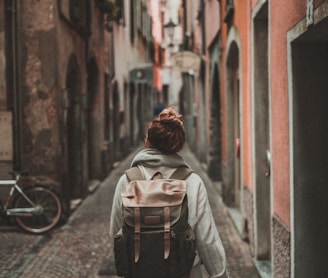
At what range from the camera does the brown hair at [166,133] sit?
2979 mm

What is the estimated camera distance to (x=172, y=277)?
2.86 meters

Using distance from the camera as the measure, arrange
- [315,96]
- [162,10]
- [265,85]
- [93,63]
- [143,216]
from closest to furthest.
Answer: [143,216] < [315,96] < [265,85] < [93,63] < [162,10]

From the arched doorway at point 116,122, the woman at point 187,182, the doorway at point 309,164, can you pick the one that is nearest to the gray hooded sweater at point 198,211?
the woman at point 187,182

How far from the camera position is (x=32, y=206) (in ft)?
28.6

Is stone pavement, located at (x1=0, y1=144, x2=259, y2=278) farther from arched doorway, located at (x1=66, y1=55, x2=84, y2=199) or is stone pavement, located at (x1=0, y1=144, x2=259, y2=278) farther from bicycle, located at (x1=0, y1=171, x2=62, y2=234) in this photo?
arched doorway, located at (x1=66, y1=55, x2=84, y2=199)

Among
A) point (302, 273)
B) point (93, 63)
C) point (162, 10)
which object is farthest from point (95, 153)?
point (162, 10)

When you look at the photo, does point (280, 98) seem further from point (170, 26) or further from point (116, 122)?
point (170, 26)

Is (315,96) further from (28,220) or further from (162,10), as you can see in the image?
(162,10)

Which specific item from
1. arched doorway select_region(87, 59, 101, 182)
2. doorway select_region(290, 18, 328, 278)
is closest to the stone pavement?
doorway select_region(290, 18, 328, 278)

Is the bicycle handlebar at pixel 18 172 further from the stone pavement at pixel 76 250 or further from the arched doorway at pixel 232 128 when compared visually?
the arched doorway at pixel 232 128

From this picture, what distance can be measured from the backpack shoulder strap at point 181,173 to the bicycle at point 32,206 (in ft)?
19.6

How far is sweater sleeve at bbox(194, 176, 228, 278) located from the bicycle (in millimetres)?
5991

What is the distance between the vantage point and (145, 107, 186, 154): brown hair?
2979 mm

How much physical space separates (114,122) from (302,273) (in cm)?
1441
